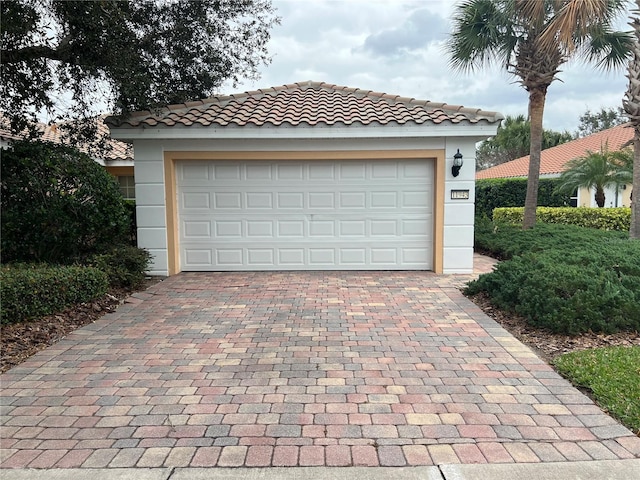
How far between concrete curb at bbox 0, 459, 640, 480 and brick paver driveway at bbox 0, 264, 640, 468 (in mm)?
63

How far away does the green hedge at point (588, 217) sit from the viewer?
42.2ft

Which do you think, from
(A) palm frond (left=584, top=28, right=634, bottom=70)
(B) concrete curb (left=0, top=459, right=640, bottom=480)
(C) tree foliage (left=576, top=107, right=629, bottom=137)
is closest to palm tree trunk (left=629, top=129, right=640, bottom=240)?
(A) palm frond (left=584, top=28, right=634, bottom=70)

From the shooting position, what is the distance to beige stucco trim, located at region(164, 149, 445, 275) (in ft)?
26.4

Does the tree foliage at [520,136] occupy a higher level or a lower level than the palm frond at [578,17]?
higher

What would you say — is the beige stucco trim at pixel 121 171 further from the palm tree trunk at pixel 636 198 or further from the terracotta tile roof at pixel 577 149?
the terracotta tile roof at pixel 577 149

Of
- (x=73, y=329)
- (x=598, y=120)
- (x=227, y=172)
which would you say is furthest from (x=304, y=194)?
(x=598, y=120)

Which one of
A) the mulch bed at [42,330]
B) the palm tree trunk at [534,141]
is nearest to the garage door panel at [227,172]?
the mulch bed at [42,330]

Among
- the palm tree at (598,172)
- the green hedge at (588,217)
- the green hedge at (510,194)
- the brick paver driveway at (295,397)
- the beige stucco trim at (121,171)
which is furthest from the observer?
the green hedge at (510,194)

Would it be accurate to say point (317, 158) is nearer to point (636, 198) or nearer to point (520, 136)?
Answer: point (636, 198)

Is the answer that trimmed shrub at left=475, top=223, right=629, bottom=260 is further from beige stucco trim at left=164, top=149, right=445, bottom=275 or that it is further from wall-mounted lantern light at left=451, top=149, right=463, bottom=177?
wall-mounted lantern light at left=451, top=149, right=463, bottom=177

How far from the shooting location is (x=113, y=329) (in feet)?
16.3

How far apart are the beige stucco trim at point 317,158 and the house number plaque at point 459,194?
0.68ft

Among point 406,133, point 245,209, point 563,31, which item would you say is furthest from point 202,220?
point 563,31

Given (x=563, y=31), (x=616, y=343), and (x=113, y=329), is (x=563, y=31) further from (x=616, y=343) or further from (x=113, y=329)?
(x=113, y=329)
